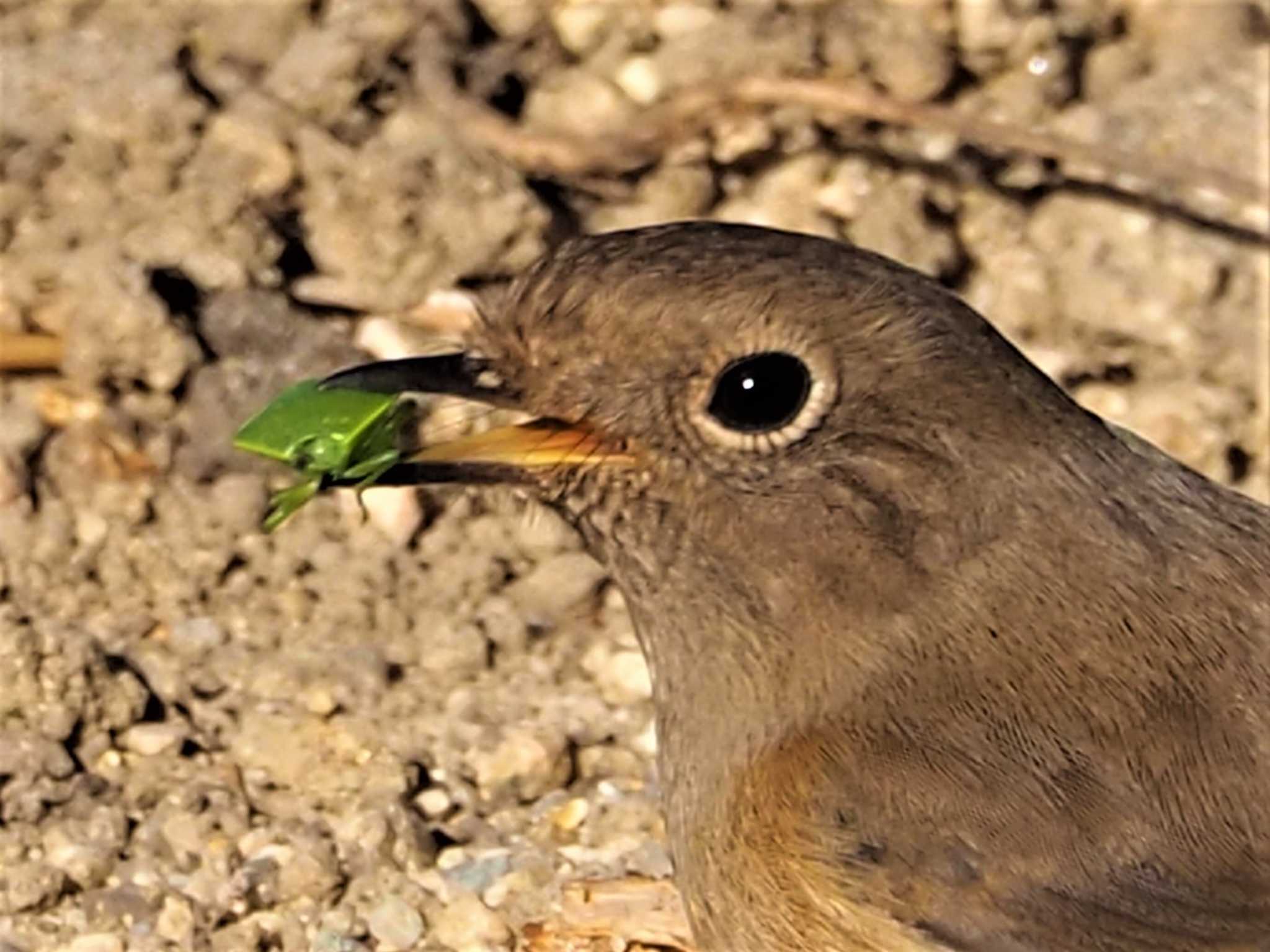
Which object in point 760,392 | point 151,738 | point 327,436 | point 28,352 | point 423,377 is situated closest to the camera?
point 760,392

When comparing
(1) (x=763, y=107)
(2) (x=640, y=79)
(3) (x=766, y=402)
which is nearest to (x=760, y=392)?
(3) (x=766, y=402)

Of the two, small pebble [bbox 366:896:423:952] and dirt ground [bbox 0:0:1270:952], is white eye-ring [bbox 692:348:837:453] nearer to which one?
dirt ground [bbox 0:0:1270:952]

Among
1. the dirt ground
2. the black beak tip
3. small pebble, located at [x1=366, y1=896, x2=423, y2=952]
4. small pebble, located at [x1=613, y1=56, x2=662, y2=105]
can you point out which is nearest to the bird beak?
the black beak tip

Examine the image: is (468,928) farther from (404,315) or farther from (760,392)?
(404,315)

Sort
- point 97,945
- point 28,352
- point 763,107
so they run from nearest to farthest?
point 97,945, point 28,352, point 763,107

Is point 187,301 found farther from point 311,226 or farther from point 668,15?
point 668,15

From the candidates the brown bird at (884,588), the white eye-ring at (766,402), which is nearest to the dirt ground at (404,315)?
the brown bird at (884,588)

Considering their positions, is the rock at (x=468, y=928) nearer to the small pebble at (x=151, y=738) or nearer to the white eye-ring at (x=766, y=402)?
the small pebble at (x=151, y=738)

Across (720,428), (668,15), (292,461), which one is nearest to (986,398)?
(720,428)
